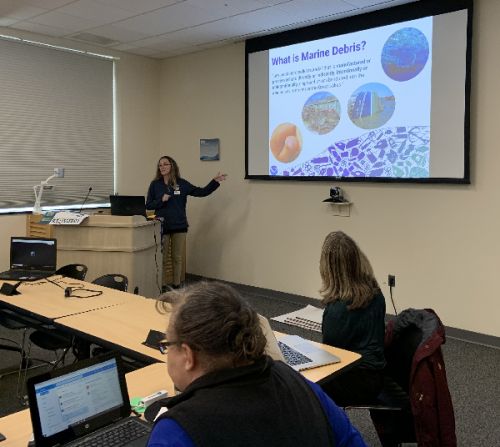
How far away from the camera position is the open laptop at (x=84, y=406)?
152 cm

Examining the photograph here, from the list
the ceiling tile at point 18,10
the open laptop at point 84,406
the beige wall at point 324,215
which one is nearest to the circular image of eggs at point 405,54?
the beige wall at point 324,215

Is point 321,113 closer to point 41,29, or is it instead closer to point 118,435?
point 41,29

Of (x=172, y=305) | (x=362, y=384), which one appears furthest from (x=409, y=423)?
(x=172, y=305)

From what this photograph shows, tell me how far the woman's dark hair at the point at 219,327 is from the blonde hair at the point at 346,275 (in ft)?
4.28

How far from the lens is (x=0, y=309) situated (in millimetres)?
3404

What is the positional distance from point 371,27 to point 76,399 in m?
4.36

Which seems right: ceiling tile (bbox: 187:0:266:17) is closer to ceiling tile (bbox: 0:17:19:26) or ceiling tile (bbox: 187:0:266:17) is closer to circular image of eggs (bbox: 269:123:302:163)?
circular image of eggs (bbox: 269:123:302:163)

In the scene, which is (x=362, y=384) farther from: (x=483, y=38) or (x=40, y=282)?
(x=483, y=38)

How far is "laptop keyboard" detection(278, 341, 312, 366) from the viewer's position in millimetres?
2217

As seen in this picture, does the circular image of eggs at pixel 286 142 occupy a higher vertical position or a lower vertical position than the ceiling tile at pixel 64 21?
lower

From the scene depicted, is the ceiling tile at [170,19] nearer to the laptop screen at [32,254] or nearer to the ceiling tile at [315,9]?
→ the ceiling tile at [315,9]

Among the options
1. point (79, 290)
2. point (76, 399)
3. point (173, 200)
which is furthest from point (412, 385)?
point (173, 200)

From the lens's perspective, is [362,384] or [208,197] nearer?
[362,384]

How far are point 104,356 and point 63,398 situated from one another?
18 cm
